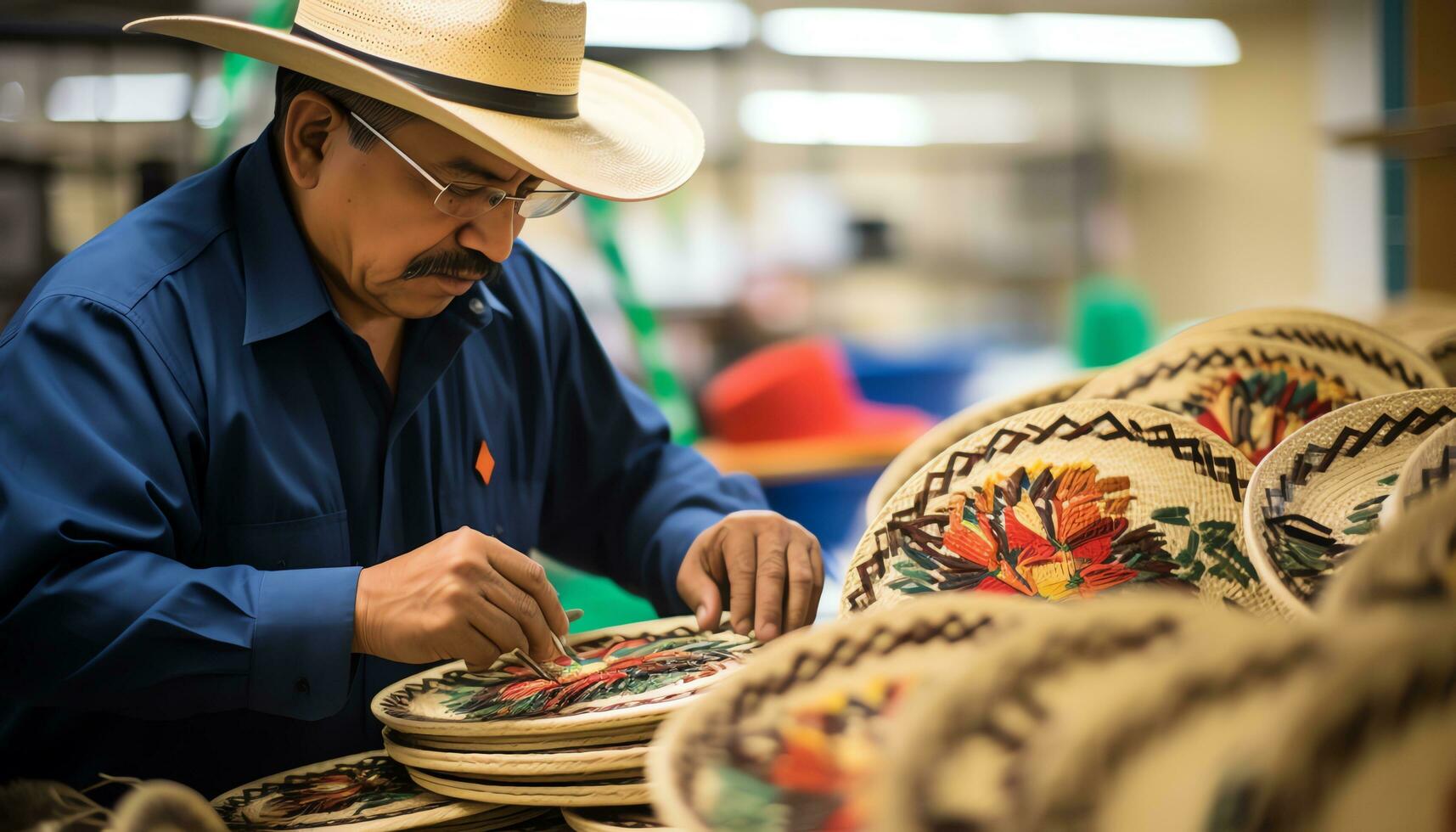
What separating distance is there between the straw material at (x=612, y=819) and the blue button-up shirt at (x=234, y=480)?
288mm

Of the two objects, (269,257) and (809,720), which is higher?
(269,257)

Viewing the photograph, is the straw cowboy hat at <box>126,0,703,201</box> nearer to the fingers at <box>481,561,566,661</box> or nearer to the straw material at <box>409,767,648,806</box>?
the fingers at <box>481,561,566,661</box>

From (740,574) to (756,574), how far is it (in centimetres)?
2

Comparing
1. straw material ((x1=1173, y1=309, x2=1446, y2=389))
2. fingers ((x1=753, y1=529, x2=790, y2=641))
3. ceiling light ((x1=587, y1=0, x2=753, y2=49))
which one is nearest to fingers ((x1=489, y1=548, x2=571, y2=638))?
fingers ((x1=753, y1=529, x2=790, y2=641))

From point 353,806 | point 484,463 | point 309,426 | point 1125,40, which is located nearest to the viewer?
point 353,806

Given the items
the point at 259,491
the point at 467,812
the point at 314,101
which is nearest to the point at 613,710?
the point at 467,812

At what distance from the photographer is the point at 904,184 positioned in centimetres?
1075

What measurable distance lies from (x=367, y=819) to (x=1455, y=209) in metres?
2.59

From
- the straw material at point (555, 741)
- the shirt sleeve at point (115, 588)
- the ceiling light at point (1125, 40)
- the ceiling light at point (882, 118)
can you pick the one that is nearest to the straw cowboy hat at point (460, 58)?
the shirt sleeve at point (115, 588)

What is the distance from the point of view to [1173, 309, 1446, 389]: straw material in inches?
52.7

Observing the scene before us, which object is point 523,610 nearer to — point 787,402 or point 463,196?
point 463,196

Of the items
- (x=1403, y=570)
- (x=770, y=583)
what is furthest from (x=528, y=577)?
(x=1403, y=570)

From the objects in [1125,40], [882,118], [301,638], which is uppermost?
[1125,40]

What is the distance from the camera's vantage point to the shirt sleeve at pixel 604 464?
1.77 metres
